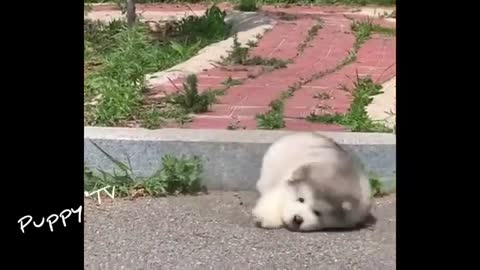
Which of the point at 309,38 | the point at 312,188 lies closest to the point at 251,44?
the point at 309,38

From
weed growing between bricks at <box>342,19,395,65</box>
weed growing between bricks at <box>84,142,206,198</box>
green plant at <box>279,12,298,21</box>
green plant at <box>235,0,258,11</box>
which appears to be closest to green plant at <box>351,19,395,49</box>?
weed growing between bricks at <box>342,19,395,65</box>

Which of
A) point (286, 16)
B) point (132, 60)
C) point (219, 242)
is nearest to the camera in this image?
point (219, 242)

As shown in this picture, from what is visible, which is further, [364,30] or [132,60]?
[132,60]

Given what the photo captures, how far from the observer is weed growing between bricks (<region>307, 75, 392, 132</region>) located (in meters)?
2.40

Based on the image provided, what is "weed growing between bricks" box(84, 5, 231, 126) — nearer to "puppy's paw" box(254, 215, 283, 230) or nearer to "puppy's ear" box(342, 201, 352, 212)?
"puppy's paw" box(254, 215, 283, 230)

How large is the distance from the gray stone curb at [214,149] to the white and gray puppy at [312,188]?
35 mm

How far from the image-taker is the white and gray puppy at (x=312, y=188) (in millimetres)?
2332

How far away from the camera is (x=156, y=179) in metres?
2.46

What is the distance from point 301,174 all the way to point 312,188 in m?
0.05

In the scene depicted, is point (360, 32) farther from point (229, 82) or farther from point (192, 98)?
point (192, 98)

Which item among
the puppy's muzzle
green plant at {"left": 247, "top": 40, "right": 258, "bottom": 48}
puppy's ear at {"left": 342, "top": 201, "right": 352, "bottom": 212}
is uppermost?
green plant at {"left": 247, "top": 40, "right": 258, "bottom": 48}

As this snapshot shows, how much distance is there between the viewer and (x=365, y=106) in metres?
2.42

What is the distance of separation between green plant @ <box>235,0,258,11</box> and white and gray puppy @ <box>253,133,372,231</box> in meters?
0.33
